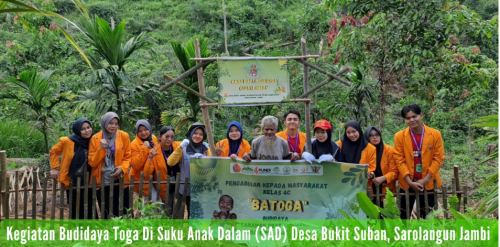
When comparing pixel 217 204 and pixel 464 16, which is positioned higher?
pixel 464 16

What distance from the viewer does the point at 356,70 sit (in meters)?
7.58

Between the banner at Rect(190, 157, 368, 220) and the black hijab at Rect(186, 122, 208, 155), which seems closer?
the banner at Rect(190, 157, 368, 220)

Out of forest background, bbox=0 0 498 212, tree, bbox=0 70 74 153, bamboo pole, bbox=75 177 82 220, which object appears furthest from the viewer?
tree, bbox=0 70 74 153

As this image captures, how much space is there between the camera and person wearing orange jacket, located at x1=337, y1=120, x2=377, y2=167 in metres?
5.16

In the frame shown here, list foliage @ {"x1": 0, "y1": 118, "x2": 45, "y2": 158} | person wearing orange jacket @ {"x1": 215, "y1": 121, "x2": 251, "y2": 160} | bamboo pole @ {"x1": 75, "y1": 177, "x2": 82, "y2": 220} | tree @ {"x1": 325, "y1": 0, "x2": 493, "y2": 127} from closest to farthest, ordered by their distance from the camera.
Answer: bamboo pole @ {"x1": 75, "y1": 177, "x2": 82, "y2": 220} → person wearing orange jacket @ {"x1": 215, "y1": 121, "x2": 251, "y2": 160} → tree @ {"x1": 325, "y1": 0, "x2": 493, "y2": 127} → foliage @ {"x1": 0, "y1": 118, "x2": 45, "y2": 158}

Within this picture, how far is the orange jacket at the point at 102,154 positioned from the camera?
5410mm

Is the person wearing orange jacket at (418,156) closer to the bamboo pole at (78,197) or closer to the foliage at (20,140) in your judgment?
the bamboo pole at (78,197)

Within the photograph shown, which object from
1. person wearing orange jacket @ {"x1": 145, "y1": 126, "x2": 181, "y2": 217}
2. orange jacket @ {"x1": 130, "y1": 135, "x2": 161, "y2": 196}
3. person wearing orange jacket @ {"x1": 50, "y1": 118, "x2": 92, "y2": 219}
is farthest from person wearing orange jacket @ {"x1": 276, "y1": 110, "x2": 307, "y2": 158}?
person wearing orange jacket @ {"x1": 50, "y1": 118, "x2": 92, "y2": 219}

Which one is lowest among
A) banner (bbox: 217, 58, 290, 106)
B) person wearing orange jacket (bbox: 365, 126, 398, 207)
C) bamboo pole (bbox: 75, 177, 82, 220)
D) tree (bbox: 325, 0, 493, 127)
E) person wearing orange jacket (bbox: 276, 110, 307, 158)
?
bamboo pole (bbox: 75, 177, 82, 220)

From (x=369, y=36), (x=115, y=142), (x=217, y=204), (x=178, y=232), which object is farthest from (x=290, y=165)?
(x=369, y=36)

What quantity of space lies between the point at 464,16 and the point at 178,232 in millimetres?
4470

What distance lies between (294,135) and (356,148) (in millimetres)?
809

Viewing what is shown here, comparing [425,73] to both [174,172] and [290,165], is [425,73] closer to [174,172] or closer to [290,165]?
[290,165]

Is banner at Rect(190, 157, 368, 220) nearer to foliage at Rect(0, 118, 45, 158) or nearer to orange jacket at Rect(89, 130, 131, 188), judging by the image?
orange jacket at Rect(89, 130, 131, 188)
